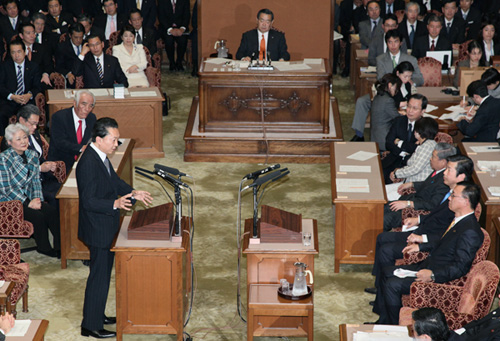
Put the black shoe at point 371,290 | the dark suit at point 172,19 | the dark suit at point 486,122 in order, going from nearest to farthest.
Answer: the black shoe at point 371,290
the dark suit at point 486,122
the dark suit at point 172,19

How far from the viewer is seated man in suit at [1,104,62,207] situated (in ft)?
25.6

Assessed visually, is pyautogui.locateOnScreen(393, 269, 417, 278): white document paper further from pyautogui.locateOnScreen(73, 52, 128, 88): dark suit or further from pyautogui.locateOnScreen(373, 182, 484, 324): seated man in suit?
pyautogui.locateOnScreen(73, 52, 128, 88): dark suit

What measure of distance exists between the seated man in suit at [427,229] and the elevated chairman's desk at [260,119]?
3118 millimetres

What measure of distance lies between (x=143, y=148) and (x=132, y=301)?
436 centimetres

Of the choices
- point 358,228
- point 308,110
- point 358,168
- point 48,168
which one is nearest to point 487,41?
point 308,110

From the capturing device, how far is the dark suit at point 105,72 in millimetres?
10070

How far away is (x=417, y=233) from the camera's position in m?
6.64

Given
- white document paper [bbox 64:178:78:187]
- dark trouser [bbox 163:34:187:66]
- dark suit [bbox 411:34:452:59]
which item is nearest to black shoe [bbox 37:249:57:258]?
white document paper [bbox 64:178:78:187]

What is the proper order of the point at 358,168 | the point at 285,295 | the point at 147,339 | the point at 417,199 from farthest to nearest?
the point at 358,168 < the point at 417,199 < the point at 147,339 < the point at 285,295

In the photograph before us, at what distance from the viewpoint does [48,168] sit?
25.6 feet

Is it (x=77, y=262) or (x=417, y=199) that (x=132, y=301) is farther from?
(x=417, y=199)

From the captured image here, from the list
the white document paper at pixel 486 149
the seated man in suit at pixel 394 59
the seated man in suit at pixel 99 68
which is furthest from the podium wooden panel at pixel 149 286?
the seated man in suit at pixel 394 59

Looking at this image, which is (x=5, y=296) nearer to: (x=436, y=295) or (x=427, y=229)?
(x=436, y=295)

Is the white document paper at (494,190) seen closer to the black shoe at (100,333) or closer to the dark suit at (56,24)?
the black shoe at (100,333)
